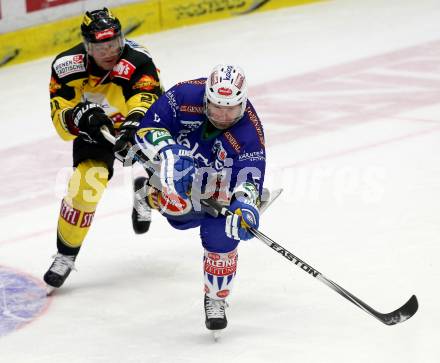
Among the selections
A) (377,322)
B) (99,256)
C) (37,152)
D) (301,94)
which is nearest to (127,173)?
(37,152)

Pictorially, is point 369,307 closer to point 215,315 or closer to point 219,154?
point 215,315

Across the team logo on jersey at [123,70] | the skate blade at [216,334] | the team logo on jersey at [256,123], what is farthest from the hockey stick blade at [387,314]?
the team logo on jersey at [123,70]

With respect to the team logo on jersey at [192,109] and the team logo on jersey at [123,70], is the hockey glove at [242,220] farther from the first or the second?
the team logo on jersey at [123,70]

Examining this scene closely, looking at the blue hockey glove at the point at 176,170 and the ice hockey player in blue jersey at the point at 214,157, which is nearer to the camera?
the ice hockey player in blue jersey at the point at 214,157

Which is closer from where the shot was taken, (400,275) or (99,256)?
(400,275)

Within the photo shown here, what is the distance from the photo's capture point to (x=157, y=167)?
209 inches

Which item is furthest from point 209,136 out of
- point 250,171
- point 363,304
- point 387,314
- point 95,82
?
point 387,314

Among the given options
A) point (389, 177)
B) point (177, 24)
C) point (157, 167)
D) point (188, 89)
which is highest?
point (188, 89)

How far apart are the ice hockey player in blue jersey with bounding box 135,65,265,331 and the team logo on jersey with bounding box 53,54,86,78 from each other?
0.68 metres

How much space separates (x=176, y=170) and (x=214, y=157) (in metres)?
0.30

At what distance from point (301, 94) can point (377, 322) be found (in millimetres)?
4562

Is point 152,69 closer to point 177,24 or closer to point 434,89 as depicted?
point 434,89

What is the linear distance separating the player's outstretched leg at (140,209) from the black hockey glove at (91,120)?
0.64 metres

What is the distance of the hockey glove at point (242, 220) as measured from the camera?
468 centimetres
